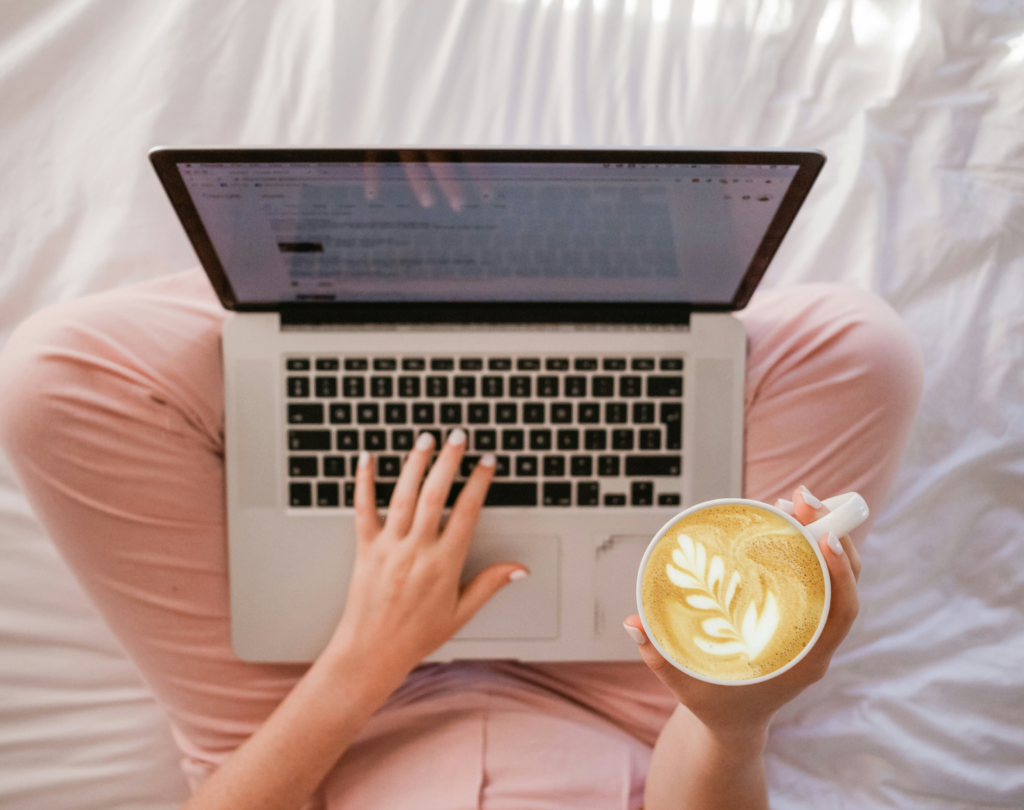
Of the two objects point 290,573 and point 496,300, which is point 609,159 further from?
point 290,573

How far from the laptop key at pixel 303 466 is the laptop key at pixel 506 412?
0.21 m

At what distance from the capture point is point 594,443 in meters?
0.73

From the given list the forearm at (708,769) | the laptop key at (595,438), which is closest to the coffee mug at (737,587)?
the forearm at (708,769)

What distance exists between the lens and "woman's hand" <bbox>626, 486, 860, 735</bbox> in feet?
1.68

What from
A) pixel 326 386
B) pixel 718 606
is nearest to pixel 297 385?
pixel 326 386

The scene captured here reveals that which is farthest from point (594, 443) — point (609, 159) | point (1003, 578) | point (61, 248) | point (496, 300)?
point (61, 248)

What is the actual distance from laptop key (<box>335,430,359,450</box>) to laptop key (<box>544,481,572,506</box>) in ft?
0.72

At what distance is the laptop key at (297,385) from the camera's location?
0.72 metres

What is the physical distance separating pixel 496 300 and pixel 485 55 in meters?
0.38

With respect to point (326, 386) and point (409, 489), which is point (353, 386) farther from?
point (409, 489)

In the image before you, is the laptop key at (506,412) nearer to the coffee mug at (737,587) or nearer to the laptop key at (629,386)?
the laptop key at (629,386)

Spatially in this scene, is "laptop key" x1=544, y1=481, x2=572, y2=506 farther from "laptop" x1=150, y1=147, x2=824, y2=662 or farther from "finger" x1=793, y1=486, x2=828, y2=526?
"finger" x1=793, y1=486, x2=828, y2=526

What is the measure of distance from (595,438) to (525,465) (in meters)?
0.09

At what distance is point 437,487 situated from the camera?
27.4 inches
